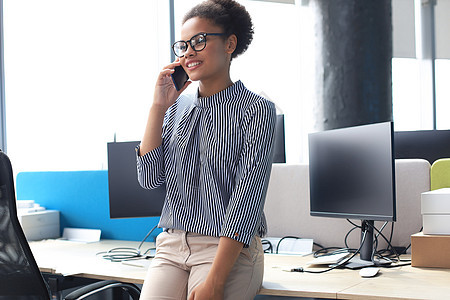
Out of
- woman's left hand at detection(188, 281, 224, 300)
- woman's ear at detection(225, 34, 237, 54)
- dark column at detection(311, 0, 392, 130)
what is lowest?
woman's left hand at detection(188, 281, 224, 300)

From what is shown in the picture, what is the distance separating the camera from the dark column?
4.31 metres

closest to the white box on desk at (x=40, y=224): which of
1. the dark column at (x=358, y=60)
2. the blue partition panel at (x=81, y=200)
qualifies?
the blue partition panel at (x=81, y=200)

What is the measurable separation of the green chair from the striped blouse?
2.57 feet

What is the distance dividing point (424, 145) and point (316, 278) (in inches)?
38.9

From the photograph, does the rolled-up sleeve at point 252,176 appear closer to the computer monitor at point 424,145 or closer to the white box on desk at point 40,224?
the computer monitor at point 424,145

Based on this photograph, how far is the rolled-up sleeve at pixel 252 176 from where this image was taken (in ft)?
4.73

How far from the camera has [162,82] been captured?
1.76 metres

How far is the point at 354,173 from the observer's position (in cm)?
185

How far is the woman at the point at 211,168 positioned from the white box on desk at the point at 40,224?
137 centimetres

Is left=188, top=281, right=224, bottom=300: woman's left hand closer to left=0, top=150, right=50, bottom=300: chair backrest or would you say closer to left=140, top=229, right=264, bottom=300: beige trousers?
left=140, top=229, right=264, bottom=300: beige trousers

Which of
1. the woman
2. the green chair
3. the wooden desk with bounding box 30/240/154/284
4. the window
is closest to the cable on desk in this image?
the wooden desk with bounding box 30/240/154/284

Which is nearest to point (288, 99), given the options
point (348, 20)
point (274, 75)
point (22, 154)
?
point (274, 75)

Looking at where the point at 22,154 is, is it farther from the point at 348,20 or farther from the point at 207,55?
the point at 207,55

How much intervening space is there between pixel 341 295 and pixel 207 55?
0.75 metres
